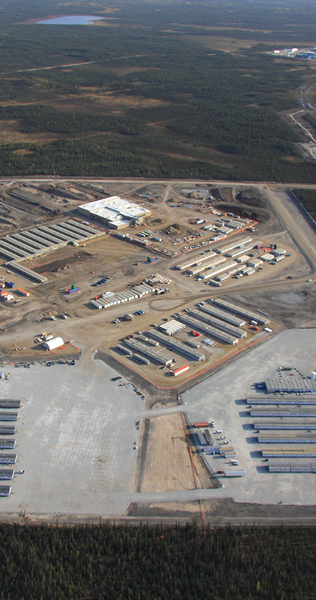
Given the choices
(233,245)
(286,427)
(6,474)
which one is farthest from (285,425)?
(233,245)

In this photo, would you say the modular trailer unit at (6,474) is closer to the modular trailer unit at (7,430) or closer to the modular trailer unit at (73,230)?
the modular trailer unit at (7,430)

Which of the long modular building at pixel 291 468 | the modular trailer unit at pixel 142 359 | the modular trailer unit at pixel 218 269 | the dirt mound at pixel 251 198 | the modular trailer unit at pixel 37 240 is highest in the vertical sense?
the dirt mound at pixel 251 198

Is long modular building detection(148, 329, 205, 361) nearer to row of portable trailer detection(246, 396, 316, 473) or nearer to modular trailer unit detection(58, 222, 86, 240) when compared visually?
row of portable trailer detection(246, 396, 316, 473)

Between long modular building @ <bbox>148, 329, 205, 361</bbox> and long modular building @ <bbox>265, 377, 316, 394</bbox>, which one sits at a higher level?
long modular building @ <bbox>148, 329, 205, 361</bbox>

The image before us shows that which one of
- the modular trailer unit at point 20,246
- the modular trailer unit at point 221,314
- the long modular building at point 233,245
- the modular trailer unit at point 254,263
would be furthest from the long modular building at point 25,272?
the modular trailer unit at point 254,263

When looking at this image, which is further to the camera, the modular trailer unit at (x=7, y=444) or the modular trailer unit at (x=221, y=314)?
the modular trailer unit at (x=221, y=314)

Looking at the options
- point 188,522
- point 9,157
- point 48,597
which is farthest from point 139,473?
point 9,157

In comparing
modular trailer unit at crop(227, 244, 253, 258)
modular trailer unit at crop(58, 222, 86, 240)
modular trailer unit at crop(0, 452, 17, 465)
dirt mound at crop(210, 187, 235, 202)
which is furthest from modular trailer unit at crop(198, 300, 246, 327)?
dirt mound at crop(210, 187, 235, 202)
